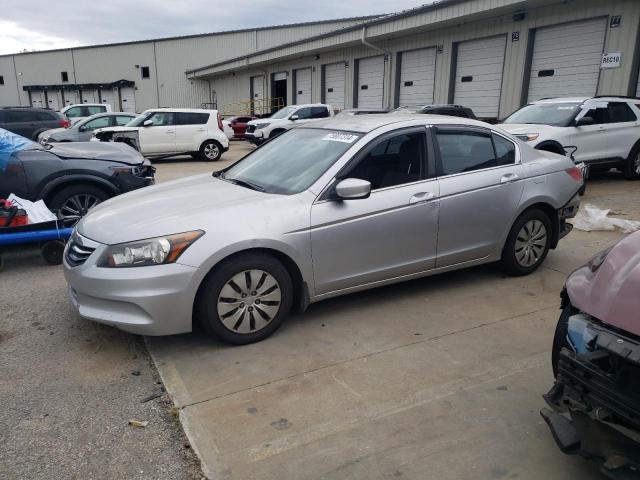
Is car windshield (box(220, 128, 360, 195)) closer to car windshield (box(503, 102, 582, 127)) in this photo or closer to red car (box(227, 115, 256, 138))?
car windshield (box(503, 102, 582, 127))

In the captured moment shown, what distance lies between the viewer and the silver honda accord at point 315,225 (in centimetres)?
355

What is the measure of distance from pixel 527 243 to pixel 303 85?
2411 centimetres

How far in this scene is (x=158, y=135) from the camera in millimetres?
16578

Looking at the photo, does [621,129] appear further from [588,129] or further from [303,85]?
[303,85]

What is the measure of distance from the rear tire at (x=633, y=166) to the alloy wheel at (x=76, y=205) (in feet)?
33.2

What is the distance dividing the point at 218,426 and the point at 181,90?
153 ft

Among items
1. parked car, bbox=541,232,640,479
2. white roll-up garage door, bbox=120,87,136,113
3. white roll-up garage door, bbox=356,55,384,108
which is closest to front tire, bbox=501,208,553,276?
parked car, bbox=541,232,640,479

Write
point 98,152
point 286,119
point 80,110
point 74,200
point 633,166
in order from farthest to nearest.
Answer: point 80,110 → point 286,119 → point 633,166 → point 98,152 → point 74,200

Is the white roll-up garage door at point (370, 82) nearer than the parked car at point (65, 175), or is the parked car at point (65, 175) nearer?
the parked car at point (65, 175)

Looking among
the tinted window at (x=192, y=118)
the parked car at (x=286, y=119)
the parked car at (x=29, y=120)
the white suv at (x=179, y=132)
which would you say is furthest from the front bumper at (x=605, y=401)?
the parked car at (x=29, y=120)

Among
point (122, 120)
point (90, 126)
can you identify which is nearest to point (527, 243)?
point (90, 126)

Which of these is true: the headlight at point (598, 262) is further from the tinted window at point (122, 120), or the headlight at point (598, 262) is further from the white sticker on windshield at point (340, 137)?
the tinted window at point (122, 120)

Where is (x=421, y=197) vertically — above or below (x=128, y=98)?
below

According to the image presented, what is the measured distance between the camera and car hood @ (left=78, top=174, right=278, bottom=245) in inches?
142
